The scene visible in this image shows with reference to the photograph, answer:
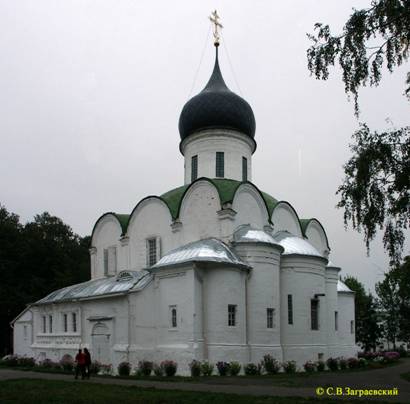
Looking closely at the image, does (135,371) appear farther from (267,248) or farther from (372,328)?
(372,328)

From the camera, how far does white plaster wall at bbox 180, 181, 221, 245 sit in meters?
21.5

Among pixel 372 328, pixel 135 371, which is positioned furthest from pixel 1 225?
pixel 372 328

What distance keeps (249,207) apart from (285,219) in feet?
11.5

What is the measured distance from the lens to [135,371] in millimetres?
18859

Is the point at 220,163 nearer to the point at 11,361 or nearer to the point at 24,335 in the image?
the point at 11,361

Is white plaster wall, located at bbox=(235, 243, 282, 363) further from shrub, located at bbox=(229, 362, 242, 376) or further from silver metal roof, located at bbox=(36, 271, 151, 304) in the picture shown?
silver metal roof, located at bbox=(36, 271, 151, 304)

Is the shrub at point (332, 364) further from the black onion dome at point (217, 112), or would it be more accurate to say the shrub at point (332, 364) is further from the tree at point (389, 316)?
the tree at point (389, 316)

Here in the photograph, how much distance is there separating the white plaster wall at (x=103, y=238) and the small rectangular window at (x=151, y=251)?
2086mm

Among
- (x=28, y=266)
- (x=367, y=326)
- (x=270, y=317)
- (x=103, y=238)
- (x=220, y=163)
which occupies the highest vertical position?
(x=220, y=163)

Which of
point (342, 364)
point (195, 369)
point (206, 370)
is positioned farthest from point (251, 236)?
point (342, 364)

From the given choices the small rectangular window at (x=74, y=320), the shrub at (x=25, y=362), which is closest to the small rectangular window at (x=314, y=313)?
the small rectangular window at (x=74, y=320)

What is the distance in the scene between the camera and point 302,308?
21.4 meters

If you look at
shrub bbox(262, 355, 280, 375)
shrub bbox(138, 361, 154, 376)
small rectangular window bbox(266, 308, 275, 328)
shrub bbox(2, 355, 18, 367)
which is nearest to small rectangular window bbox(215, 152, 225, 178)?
small rectangular window bbox(266, 308, 275, 328)

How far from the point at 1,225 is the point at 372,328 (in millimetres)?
28416
